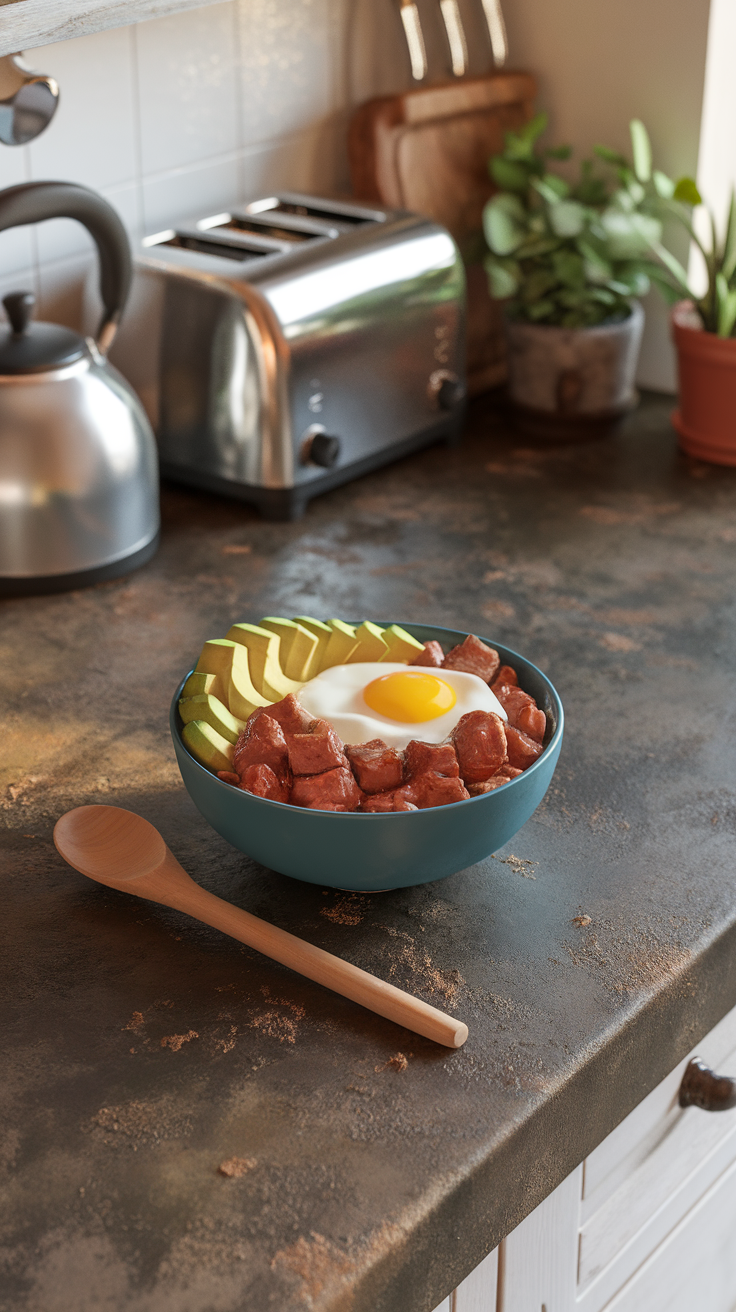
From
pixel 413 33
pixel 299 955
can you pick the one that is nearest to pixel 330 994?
pixel 299 955

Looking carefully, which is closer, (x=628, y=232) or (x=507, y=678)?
(x=507, y=678)

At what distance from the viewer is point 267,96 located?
5.18 feet

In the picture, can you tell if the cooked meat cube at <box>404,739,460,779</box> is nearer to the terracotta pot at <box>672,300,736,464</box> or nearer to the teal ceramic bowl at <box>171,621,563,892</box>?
the teal ceramic bowl at <box>171,621,563,892</box>

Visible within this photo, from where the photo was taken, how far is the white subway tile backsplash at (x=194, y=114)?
4.50ft

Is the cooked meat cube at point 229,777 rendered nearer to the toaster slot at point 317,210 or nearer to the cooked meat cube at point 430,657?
the cooked meat cube at point 430,657

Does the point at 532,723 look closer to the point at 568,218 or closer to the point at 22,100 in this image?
the point at 22,100

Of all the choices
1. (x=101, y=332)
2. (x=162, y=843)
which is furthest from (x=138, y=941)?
(x=101, y=332)

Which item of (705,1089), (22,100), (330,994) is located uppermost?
(22,100)

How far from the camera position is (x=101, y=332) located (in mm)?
1270

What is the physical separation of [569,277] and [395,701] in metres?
0.91

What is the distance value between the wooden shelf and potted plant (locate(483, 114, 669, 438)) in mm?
639

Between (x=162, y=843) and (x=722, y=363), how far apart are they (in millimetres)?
996

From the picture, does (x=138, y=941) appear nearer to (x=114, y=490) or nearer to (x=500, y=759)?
(x=500, y=759)

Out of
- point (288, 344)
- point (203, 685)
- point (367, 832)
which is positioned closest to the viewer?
point (367, 832)
